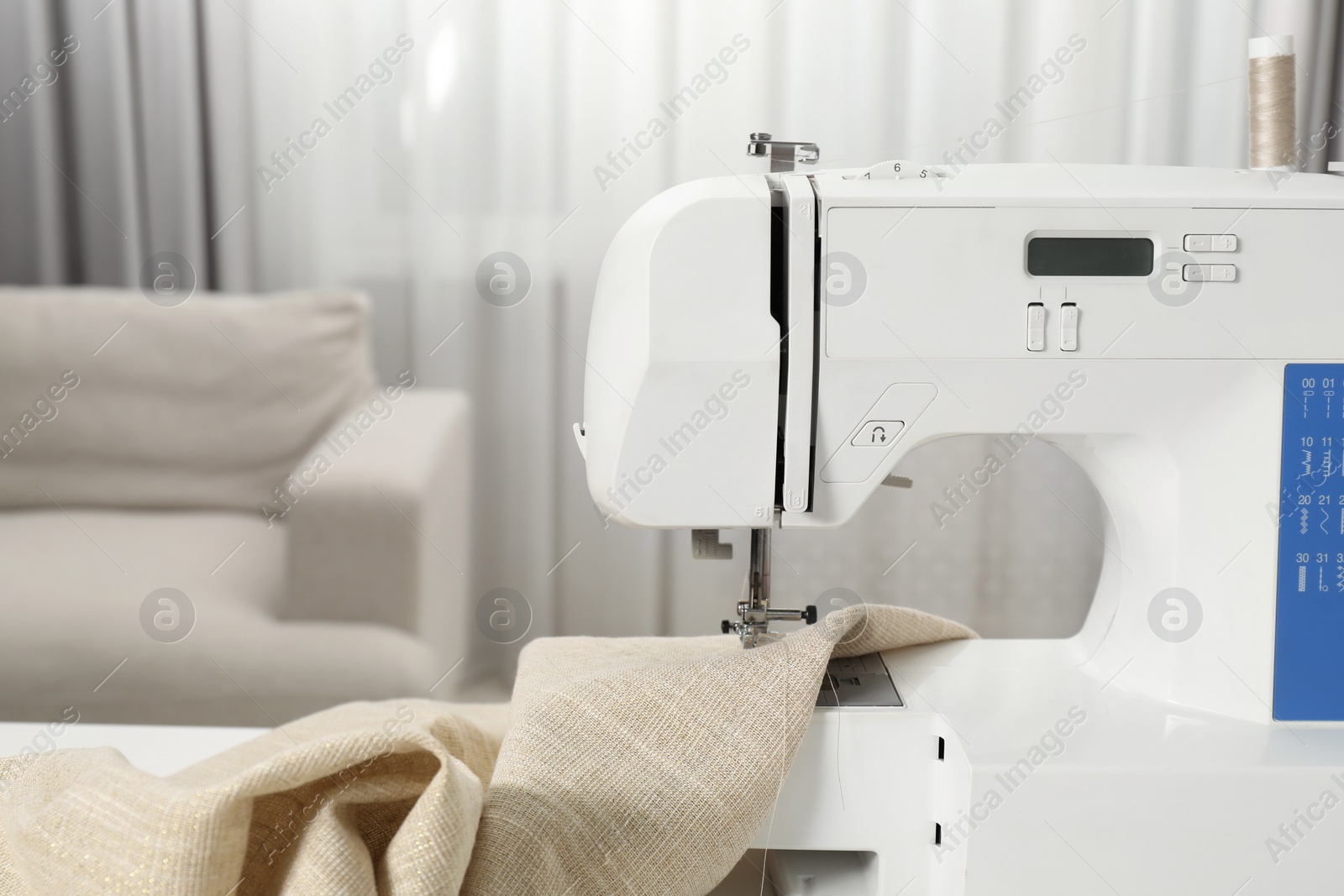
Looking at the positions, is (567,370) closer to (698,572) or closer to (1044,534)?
(698,572)

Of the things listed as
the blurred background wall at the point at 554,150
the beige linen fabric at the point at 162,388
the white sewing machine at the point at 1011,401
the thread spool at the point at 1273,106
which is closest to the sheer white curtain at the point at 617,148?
the blurred background wall at the point at 554,150

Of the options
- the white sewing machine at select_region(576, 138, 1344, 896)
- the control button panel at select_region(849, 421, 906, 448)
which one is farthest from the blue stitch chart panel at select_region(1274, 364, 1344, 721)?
the control button panel at select_region(849, 421, 906, 448)

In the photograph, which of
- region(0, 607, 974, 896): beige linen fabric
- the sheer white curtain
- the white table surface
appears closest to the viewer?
region(0, 607, 974, 896): beige linen fabric

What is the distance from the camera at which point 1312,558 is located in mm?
730

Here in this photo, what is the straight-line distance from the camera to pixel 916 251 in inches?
27.4

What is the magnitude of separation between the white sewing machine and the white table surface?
405 mm

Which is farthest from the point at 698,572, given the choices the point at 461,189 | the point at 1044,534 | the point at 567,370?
the point at 461,189

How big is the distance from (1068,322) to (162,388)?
6.51ft

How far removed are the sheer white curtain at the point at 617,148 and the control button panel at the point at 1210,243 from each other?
54.3 inches

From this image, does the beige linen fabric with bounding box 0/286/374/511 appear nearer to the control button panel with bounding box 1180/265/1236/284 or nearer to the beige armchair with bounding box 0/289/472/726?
the beige armchair with bounding box 0/289/472/726

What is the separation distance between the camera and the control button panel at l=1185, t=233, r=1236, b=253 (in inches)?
27.7

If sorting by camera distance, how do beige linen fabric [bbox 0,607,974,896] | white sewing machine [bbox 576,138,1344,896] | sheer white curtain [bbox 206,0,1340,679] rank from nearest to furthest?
beige linen fabric [bbox 0,607,974,896]
white sewing machine [bbox 576,138,1344,896]
sheer white curtain [bbox 206,0,1340,679]

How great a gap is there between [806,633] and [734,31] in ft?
5.41

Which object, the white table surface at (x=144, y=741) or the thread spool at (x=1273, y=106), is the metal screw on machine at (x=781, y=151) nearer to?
the thread spool at (x=1273, y=106)
